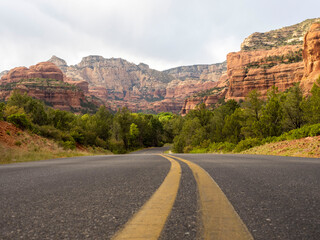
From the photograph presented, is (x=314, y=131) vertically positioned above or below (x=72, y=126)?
below

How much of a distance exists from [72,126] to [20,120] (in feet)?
45.5

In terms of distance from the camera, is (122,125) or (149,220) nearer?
(149,220)

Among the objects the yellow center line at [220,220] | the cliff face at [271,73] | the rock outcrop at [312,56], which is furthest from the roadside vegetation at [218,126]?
the cliff face at [271,73]

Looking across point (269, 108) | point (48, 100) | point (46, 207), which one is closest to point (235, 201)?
point (46, 207)

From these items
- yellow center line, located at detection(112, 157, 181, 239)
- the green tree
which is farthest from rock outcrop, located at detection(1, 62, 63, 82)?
yellow center line, located at detection(112, 157, 181, 239)

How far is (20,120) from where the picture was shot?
2264cm

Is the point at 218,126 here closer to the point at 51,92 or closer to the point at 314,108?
the point at 314,108

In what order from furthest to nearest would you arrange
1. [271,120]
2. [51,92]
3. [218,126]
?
[51,92] → [218,126] → [271,120]

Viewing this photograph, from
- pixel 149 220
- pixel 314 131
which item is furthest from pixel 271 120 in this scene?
pixel 149 220

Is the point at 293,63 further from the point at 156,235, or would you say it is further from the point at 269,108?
the point at 156,235

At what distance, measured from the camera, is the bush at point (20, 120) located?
854 inches

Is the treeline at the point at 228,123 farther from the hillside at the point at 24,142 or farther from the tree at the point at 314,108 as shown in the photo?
the hillside at the point at 24,142

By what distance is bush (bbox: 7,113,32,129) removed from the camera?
71.2ft

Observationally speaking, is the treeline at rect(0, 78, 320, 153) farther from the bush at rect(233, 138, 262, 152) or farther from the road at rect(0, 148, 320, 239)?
the road at rect(0, 148, 320, 239)
